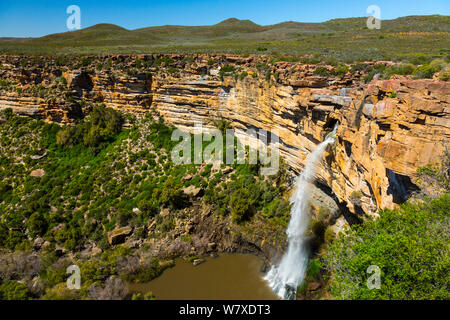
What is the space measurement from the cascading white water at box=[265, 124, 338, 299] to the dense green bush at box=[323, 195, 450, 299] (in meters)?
7.40

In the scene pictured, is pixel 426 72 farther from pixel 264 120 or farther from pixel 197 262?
pixel 197 262

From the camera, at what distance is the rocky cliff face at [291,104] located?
33.4 feet

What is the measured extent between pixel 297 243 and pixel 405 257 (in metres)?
10.9

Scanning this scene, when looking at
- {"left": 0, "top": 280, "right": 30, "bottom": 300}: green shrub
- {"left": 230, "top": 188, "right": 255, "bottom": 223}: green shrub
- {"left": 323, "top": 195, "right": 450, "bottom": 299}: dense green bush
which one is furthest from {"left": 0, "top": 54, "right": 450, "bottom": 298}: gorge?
{"left": 0, "top": 280, "right": 30, "bottom": 300}: green shrub

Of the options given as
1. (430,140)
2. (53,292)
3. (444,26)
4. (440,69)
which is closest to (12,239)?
(53,292)

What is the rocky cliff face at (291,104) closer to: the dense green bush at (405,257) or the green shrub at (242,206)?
the dense green bush at (405,257)

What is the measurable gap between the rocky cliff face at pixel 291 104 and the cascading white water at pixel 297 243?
0.85m

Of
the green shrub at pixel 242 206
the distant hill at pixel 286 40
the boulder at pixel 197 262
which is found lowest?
the boulder at pixel 197 262

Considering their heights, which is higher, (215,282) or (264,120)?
(264,120)

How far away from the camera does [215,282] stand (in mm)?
18109

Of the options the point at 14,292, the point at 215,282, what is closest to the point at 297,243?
the point at 215,282

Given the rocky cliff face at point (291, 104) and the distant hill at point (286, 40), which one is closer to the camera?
the rocky cliff face at point (291, 104)

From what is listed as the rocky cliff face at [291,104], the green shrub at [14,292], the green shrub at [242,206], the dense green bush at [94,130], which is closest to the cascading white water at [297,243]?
the rocky cliff face at [291,104]

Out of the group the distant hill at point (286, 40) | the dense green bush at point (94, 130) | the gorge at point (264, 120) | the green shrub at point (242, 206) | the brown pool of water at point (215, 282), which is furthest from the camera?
the dense green bush at point (94, 130)
